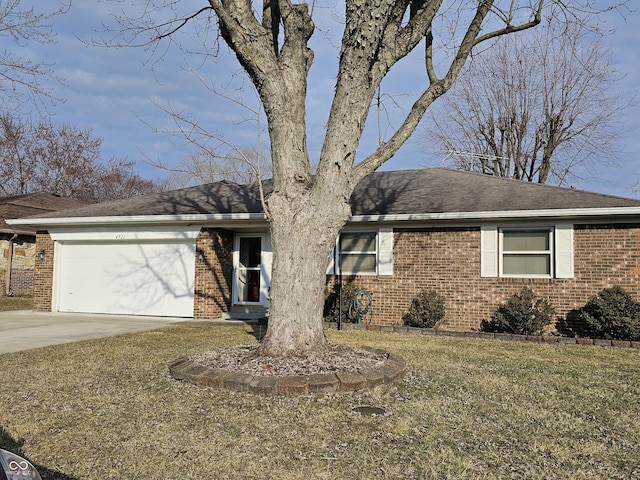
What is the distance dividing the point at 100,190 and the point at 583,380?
35.7 metres

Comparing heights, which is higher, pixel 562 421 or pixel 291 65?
pixel 291 65

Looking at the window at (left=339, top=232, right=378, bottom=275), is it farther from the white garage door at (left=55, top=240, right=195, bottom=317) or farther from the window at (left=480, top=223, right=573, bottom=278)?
the white garage door at (left=55, top=240, right=195, bottom=317)

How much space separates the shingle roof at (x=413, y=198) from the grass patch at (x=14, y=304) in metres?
3.32

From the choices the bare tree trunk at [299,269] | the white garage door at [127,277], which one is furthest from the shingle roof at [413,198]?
the bare tree trunk at [299,269]

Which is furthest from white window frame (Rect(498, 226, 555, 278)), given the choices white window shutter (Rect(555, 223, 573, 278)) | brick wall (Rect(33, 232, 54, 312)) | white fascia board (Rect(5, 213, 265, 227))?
brick wall (Rect(33, 232, 54, 312))

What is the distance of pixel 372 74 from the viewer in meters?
6.27

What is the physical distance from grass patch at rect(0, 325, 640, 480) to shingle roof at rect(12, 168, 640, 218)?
15.3 feet

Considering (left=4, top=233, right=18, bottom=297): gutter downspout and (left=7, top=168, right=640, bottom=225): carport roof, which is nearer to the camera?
(left=7, top=168, right=640, bottom=225): carport roof

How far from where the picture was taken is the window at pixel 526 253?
10.8 m

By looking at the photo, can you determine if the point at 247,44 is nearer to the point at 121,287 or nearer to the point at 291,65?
the point at 291,65

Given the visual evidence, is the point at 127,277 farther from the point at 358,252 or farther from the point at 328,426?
the point at 328,426

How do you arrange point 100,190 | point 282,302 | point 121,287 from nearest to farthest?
1. point 282,302
2. point 121,287
3. point 100,190

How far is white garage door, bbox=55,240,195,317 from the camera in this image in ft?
43.8

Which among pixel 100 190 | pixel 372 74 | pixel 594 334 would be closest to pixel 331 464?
pixel 372 74
